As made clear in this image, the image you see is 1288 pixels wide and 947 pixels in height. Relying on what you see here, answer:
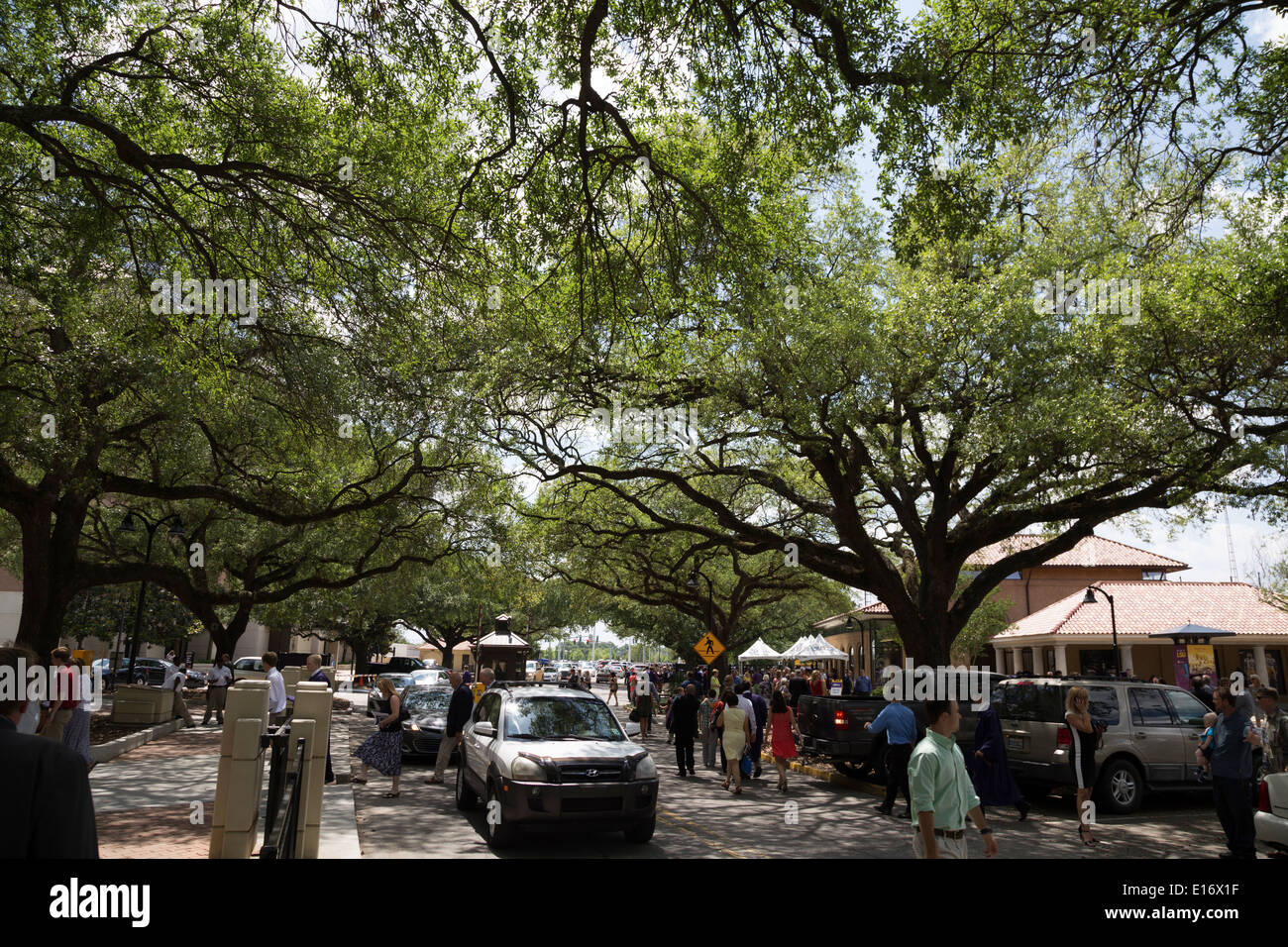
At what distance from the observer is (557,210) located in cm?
977

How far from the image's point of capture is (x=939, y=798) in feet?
17.7

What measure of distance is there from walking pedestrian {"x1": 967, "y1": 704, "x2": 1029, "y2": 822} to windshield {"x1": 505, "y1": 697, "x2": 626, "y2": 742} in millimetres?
5004

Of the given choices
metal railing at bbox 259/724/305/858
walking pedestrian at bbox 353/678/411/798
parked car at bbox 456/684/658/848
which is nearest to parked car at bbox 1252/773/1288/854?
parked car at bbox 456/684/658/848

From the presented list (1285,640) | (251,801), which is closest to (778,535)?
(251,801)

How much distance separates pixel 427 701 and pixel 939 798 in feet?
51.8

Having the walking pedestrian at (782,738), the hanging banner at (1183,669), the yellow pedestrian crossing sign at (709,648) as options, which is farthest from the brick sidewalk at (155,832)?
the hanging banner at (1183,669)

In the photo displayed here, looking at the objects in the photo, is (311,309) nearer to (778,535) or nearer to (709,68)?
(709,68)

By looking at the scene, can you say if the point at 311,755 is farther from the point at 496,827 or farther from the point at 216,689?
the point at 216,689

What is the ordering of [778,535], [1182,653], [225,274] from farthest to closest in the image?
[1182,653] → [778,535] → [225,274]

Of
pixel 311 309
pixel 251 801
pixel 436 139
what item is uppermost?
pixel 436 139

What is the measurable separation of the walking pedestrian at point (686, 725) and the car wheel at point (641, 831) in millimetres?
7399

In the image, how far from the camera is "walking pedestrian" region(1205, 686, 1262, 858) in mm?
9289
